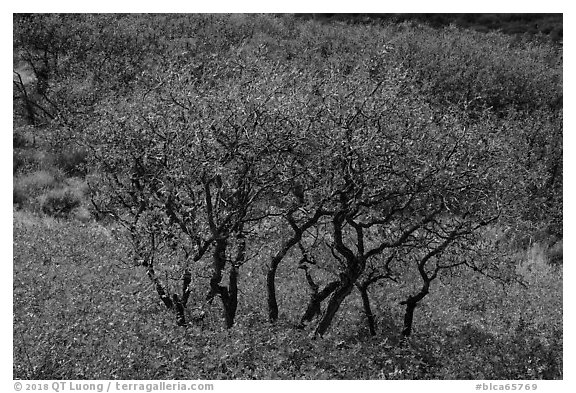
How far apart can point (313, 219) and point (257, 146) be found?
154 cm

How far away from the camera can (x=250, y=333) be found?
1143cm

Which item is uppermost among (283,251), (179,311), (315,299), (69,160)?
(283,251)

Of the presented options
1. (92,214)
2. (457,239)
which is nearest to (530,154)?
(457,239)

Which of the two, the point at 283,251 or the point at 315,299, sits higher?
the point at 283,251

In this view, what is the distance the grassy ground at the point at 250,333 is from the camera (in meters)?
10.3

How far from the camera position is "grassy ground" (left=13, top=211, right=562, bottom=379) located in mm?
10289

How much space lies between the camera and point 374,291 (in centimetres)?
1480

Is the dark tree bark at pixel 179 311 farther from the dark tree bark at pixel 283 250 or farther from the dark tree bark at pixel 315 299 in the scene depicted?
the dark tree bark at pixel 315 299

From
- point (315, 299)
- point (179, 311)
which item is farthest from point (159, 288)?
point (315, 299)

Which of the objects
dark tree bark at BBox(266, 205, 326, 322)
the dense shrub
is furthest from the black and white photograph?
the dense shrub

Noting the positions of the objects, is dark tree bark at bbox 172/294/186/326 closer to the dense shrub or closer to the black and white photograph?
the black and white photograph

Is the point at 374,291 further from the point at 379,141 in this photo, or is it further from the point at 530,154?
the point at 530,154

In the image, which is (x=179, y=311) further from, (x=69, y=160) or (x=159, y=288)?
(x=69, y=160)

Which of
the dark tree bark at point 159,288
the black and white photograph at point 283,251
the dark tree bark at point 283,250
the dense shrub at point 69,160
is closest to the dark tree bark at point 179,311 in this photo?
the black and white photograph at point 283,251
